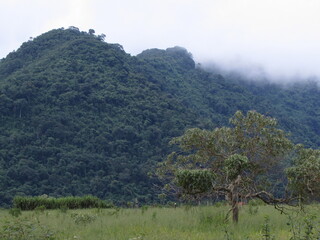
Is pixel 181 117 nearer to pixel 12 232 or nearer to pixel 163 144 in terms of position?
pixel 163 144

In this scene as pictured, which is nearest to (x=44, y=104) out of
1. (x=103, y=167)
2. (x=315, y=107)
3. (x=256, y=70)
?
(x=103, y=167)

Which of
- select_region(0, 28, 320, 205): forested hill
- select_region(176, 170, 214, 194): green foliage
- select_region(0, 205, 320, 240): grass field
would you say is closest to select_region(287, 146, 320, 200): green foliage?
select_region(0, 205, 320, 240): grass field

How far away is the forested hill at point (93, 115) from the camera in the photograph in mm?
37781

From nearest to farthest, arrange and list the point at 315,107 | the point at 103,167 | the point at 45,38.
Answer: the point at 103,167
the point at 45,38
the point at 315,107

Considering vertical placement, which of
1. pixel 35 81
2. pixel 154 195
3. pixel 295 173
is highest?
pixel 35 81

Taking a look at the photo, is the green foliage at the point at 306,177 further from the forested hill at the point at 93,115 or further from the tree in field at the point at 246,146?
the forested hill at the point at 93,115

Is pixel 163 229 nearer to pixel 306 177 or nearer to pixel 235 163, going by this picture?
pixel 235 163

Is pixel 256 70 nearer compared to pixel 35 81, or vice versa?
pixel 35 81

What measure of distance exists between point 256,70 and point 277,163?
10416 centimetres

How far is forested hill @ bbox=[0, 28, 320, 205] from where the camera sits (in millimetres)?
37781

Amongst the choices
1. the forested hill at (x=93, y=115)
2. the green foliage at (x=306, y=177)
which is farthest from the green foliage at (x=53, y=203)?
the green foliage at (x=306, y=177)

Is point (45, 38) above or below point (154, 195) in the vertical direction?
above

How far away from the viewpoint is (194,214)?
429 inches

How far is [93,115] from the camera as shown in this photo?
50500mm
